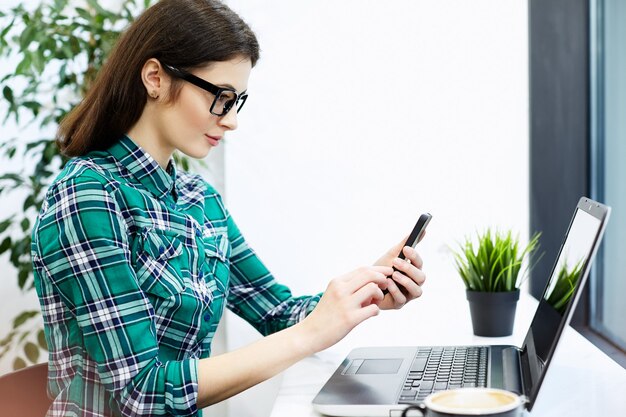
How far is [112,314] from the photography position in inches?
39.9

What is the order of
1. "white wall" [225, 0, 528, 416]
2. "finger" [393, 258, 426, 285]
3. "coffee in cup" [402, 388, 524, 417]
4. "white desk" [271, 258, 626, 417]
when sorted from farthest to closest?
"white wall" [225, 0, 528, 416]
"finger" [393, 258, 426, 285]
"white desk" [271, 258, 626, 417]
"coffee in cup" [402, 388, 524, 417]

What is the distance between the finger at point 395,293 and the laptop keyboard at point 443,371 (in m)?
0.09

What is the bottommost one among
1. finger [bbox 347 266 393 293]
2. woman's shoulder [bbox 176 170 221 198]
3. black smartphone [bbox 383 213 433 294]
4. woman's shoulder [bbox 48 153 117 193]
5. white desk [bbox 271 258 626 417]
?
white desk [bbox 271 258 626 417]

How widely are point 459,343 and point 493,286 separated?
125 millimetres

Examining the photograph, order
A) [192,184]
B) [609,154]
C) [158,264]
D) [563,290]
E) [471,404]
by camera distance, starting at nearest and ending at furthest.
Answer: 1. [471,404]
2. [563,290]
3. [158,264]
4. [192,184]
5. [609,154]

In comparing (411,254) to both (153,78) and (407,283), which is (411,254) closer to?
(407,283)

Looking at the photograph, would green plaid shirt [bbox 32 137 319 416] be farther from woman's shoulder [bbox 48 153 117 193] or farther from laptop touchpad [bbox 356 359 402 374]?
laptop touchpad [bbox 356 359 402 374]

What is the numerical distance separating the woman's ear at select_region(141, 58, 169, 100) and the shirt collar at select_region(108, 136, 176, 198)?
87 millimetres

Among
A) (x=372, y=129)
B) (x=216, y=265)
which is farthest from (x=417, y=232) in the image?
(x=372, y=129)

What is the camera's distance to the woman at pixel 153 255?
102 cm

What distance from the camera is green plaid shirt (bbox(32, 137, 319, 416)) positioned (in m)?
1.02

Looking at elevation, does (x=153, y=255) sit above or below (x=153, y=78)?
below

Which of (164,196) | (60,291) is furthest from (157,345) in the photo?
(164,196)

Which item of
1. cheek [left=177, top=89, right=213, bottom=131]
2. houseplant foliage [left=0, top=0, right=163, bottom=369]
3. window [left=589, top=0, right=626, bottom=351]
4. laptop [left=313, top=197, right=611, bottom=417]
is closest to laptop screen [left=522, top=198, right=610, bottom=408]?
laptop [left=313, top=197, right=611, bottom=417]
